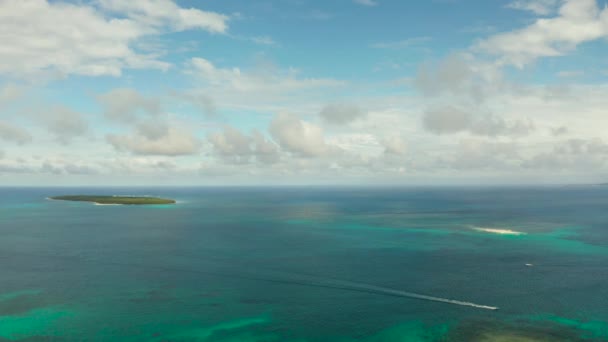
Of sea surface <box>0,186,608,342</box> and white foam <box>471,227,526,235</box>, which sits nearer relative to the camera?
sea surface <box>0,186,608,342</box>

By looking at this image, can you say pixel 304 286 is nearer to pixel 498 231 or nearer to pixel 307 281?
pixel 307 281

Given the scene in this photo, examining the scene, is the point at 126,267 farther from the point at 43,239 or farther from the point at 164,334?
the point at 43,239

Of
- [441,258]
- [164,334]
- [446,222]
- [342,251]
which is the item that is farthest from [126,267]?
[446,222]

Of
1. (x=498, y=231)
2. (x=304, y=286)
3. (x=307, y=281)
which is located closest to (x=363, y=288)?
(x=304, y=286)

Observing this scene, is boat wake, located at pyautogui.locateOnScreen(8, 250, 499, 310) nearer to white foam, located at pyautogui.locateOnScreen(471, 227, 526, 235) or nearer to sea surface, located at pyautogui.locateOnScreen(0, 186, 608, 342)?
sea surface, located at pyautogui.locateOnScreen(0, 186, 608, 342)

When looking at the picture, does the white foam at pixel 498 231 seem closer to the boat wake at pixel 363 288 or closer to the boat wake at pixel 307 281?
the boat wake at pixel 363 288

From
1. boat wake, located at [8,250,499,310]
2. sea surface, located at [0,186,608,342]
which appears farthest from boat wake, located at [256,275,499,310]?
sea surface, located at [0,186,608,342]

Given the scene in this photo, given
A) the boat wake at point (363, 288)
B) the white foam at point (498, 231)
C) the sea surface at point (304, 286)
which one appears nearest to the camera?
the sea surface at point (304, 286)

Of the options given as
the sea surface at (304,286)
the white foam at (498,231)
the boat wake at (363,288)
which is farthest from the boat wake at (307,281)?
the white foam at (498,231)
